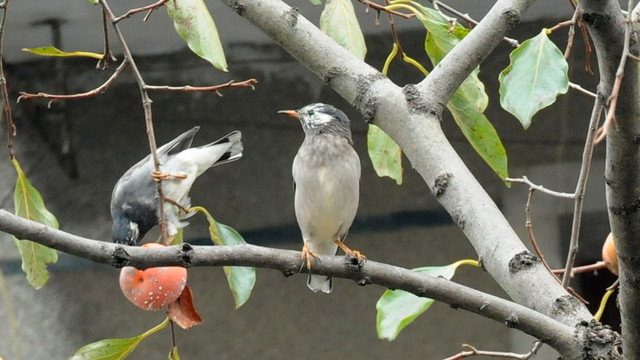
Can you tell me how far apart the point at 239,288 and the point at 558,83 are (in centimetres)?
64

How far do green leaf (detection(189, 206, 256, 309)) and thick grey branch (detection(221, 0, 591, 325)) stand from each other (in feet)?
1.12

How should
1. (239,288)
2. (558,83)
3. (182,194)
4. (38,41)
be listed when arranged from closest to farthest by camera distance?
(558,83), (239,288), (182,194), (38,41)

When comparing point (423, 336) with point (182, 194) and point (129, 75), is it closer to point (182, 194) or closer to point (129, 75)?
point (182, 194)

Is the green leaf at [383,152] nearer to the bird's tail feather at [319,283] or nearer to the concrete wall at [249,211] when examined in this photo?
the bird's tail feather at [319,283]

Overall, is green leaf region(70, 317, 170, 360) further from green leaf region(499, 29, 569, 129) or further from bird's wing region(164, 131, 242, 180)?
bird's wing region(164, 131, 242, 180)

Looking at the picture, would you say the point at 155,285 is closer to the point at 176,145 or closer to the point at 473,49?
the point at 473,49

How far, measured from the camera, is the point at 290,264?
3.58 ft

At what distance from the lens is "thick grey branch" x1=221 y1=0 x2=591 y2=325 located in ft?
3.54

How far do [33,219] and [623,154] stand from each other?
3.07 ft

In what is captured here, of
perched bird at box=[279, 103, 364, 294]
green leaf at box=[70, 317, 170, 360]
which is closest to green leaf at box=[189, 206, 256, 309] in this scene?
green leaf at box=[70, 317, 170, 360]

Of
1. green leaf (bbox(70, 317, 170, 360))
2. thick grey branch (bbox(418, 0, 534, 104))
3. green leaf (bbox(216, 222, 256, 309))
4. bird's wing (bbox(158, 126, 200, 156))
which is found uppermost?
thick grey branch (bbox(418, 0, 534, 104))

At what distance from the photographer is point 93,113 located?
2816 millimetres

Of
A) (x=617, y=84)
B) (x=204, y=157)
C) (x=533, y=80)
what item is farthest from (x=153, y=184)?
(x=617, y=84)

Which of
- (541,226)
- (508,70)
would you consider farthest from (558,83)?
(541,226)
